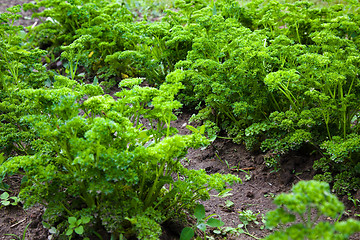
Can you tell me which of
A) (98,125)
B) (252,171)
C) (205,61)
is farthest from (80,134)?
(252,171)

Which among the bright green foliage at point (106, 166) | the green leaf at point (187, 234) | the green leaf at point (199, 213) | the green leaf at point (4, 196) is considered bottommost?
the green leaf at point (187, 234)

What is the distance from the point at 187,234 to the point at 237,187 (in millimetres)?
861

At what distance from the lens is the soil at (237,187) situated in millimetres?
2225

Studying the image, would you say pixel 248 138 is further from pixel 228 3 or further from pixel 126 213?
pixel 228 3

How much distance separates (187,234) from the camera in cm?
201

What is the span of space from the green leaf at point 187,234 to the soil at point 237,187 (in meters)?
0.11

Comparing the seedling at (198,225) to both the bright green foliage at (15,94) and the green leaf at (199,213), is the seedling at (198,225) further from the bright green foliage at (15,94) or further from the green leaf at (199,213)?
the bright green foliage at (15,94)

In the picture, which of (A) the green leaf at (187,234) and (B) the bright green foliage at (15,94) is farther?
(B) the bright green foliage at (15,94)

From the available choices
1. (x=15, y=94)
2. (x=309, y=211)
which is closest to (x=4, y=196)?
(x=15, y=94)

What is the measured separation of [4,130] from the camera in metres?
2.39

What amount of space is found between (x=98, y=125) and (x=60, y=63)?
312 cm

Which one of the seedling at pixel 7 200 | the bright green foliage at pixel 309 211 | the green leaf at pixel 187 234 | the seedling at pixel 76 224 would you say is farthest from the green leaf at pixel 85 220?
the bright green foliage at pixel 309 211

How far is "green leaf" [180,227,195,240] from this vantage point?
200 centimetres

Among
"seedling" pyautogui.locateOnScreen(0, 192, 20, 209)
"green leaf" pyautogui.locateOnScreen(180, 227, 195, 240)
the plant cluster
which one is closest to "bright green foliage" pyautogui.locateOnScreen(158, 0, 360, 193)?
the plant cluster
